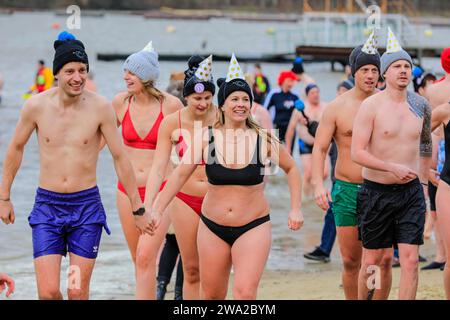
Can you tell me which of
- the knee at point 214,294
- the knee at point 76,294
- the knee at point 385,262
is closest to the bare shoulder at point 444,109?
the knee at point 385,262

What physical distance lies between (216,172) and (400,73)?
170 cm

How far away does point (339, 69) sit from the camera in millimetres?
60344

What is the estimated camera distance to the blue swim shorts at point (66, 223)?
26.6 feet

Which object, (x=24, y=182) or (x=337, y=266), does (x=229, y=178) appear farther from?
(x=24, y=182)

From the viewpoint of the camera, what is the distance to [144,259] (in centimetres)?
923

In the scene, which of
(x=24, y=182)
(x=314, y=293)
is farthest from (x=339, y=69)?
(x=314, y=293)

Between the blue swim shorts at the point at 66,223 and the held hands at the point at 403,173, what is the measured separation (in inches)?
88.4

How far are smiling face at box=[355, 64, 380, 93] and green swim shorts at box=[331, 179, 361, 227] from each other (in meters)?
0.82

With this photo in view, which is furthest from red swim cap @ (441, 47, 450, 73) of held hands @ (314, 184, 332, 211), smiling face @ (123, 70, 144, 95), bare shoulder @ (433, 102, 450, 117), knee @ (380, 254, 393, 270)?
smiling face @ (123, 70, 144, 95)

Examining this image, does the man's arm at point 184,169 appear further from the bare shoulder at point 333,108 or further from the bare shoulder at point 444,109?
the bare shoulder at point 444,109

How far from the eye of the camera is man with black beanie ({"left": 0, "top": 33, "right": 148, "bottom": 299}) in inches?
320

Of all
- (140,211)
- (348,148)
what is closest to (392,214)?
(348,148)

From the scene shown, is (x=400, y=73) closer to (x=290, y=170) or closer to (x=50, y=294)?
(x=290, y=170)

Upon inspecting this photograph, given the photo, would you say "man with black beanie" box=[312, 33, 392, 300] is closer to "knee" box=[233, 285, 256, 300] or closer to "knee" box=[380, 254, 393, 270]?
"knee" box=[380, 254, 393, 270]
